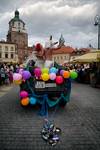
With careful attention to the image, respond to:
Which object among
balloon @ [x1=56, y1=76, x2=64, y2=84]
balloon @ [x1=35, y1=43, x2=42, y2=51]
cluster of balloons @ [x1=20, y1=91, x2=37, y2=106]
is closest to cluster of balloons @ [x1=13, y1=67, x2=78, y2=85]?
balloon @ [x1=56, y1=76, x2=64, y2=84]

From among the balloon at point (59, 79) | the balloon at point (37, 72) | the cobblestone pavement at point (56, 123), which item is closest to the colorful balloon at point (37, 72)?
the balloon at point (37, 72)

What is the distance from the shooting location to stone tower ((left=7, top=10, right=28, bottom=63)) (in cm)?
14362

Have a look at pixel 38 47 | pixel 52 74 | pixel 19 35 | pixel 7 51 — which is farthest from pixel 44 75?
pixel 19 35

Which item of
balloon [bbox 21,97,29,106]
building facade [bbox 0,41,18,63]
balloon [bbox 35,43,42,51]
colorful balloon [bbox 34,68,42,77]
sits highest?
building facade [bbox 0,41,18,63]

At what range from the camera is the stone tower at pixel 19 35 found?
14362 cm

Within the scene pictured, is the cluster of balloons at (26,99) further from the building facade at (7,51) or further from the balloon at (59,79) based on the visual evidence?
the building facade at (7,51)

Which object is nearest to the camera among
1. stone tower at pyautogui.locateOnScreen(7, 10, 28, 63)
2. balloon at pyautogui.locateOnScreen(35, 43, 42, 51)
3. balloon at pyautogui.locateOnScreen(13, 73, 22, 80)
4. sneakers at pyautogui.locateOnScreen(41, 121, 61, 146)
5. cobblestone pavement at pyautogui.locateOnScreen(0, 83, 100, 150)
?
cobblestone pavement at pyautogui.locateOnScreen(0, 83, 100, 150)

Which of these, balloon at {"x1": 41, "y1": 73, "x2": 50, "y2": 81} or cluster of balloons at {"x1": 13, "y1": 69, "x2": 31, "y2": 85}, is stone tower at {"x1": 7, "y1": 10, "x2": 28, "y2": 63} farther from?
balloon at {"x1": 41, "y1": 73, "x2": 50, "y2": 81}

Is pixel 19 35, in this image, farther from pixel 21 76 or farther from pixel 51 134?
pixel 51 134

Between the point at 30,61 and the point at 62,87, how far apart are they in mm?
1881

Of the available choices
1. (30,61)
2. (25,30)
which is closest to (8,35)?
(25,30)

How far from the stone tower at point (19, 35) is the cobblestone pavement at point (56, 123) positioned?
13066cm

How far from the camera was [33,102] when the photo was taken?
10.0 meters

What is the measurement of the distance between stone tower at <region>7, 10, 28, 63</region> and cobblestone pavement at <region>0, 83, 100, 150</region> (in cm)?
13066
